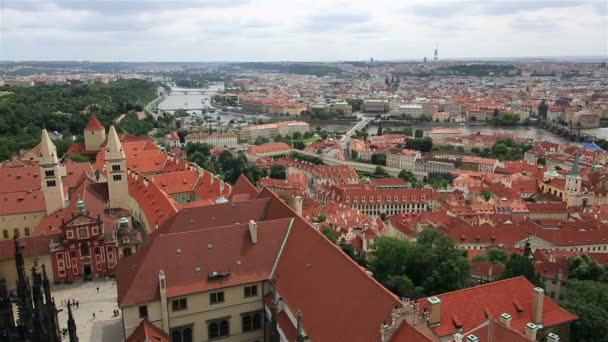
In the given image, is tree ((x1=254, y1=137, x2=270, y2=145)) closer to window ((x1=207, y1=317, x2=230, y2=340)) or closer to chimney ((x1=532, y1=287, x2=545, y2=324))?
window ((x1=207, y1=317, x2=230, y2=340))

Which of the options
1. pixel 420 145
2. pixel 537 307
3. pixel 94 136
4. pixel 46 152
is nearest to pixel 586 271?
pixel 537 307

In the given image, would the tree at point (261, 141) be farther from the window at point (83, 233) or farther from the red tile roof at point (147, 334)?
the red tile roof at point (147, 334)

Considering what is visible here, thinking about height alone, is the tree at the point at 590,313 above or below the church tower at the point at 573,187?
above

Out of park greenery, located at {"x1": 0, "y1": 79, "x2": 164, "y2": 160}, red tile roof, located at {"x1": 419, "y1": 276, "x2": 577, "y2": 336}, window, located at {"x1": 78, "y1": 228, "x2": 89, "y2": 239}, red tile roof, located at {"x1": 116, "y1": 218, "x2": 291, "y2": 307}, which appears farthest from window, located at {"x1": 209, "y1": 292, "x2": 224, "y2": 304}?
park greenery, located at {"x1": 0, "y1": 79, "x2": 164, "y2": 160}

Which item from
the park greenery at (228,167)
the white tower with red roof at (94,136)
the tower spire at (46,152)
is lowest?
the park greenery at (228,167)

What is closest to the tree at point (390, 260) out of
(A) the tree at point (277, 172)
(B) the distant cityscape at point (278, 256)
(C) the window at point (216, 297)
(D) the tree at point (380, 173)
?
(B) the distant cityscape at point (278, 256)

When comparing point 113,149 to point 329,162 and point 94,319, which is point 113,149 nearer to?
point 94,319

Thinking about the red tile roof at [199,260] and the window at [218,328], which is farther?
the window at [218,328]

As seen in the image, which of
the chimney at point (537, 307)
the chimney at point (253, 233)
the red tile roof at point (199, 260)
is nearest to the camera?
the red tile roof at point (199, 260)
